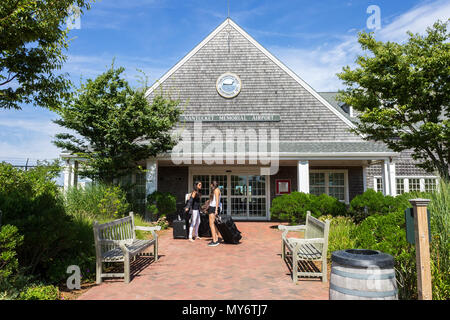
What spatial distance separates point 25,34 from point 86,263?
409 centimetres

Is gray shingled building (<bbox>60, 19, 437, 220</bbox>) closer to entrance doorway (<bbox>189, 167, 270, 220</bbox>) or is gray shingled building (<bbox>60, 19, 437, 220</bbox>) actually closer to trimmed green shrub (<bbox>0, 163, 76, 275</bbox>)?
entrance doorway (<bbox>189, 167, 270, 220</bbox>)

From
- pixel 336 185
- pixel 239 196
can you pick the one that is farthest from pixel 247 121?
pixel 336 185

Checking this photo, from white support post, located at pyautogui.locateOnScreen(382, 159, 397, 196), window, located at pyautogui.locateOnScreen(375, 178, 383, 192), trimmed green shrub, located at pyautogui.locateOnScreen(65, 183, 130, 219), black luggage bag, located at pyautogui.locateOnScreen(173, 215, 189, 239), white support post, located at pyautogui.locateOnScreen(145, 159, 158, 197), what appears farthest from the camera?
window, located at pyautogui.locateOnScreen(375, 178, 383, 192)

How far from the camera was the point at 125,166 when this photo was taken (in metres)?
11.4

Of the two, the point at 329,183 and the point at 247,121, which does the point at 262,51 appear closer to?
the point at 247,121

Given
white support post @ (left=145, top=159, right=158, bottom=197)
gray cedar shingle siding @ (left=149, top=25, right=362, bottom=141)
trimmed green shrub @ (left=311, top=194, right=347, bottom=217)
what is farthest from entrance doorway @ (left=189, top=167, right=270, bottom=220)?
trimmed green shrub @ (left=311, top=194, right=347, bottom=217)

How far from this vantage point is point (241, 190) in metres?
15.4

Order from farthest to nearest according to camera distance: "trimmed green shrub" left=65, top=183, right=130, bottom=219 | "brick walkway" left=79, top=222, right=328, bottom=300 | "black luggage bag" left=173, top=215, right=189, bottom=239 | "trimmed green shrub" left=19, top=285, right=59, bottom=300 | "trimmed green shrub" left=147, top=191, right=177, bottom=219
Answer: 1. "trimmed green shrub" left=147, top=191, right=177, bottom=219
2. "black luggage bag" left=173, top=215, right=189, bottom=239
3. "trimmed green shrub" left=65, top=183, right=130, bottom=219
4. "brick walkway" left=79, top=222, right=328, bottom=300
5. "trimmed green shrub" left=19, top=285, right=59, bottom=300

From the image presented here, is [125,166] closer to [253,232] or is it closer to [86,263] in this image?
[253,232]

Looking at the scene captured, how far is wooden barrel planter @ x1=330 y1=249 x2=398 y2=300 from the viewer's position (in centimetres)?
Answer: 322

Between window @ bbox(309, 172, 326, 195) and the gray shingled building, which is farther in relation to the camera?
window @ bbox(309, 172, 326, 195)

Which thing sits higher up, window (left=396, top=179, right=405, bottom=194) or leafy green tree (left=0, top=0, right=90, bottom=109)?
leafy green tree (left=0, top=0, right=90, bottom=109)

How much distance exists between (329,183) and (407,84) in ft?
23.1

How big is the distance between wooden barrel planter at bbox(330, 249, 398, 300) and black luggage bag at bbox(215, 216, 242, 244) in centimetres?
516
